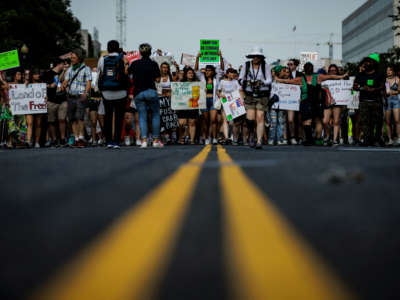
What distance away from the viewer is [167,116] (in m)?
16.2

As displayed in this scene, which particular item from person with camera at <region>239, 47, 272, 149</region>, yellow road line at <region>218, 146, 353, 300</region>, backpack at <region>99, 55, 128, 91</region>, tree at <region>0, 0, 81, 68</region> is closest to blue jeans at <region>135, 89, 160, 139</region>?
backpack at <region>99, 55, 128, 91</region>

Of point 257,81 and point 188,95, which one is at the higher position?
point 188,95

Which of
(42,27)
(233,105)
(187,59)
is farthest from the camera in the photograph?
(42,27)

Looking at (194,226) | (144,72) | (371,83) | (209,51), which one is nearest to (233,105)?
(371,83)

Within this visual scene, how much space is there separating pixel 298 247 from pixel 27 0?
49.8 metres

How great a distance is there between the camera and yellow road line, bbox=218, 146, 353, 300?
58.3 inches

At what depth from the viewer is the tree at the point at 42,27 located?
46.7m

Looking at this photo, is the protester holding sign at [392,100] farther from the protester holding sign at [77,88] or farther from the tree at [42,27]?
the tree at [42,27]

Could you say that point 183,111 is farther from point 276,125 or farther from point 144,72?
point 144,72

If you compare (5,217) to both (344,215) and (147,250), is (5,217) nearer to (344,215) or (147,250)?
(147,250)

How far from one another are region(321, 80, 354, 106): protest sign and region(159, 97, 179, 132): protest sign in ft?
14.9

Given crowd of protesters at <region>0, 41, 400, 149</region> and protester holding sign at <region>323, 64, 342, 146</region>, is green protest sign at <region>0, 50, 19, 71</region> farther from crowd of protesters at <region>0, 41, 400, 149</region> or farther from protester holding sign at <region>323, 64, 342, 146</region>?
protester holding sign at <region>323, 64, 342, 146</region>

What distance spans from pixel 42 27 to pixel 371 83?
40903 millimetres

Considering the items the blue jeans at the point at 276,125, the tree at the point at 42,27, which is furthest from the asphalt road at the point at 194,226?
the tree at the point at 42,27
